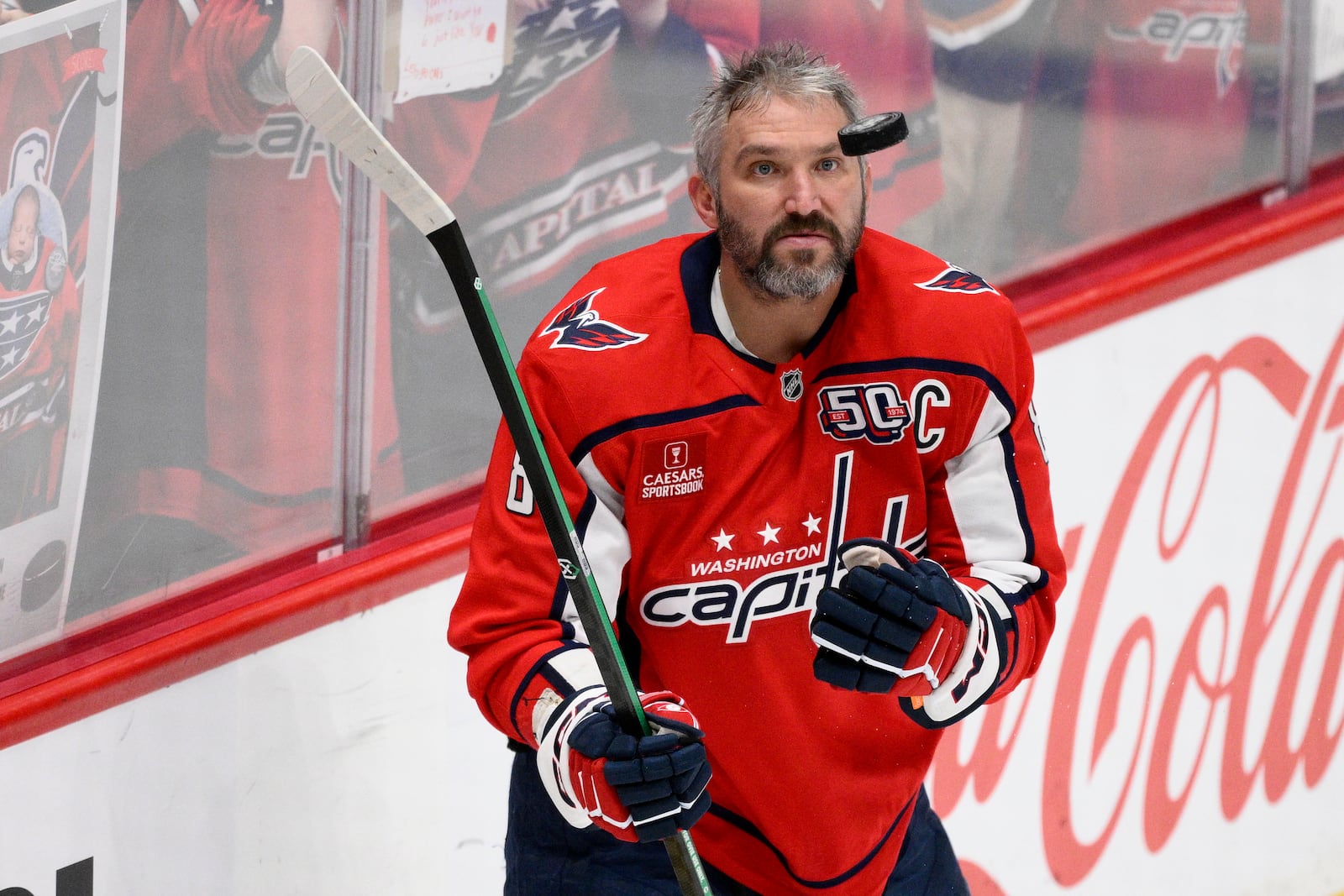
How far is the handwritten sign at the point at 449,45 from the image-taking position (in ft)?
6.93

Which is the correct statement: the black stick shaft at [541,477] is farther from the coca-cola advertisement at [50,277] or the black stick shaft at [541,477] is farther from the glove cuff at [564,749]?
the coca-cola advertisement at [50,277]

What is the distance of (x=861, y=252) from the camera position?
63.8 inches

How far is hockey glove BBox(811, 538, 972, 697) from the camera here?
56.9 inches

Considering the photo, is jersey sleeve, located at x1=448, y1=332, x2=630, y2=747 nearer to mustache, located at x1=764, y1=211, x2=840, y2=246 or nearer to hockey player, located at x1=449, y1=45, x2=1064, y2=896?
hockey player, located at x1=449, y1=45, x2=1064, y2=896

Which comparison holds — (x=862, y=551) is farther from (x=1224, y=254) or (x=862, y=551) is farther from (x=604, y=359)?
(x=1224, y=254)

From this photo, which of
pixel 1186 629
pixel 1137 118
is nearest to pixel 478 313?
pixel 1186 629

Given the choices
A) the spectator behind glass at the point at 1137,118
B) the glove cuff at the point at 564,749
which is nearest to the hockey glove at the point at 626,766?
the glove cuff at the point at 564,749

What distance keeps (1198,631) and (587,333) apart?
159cm

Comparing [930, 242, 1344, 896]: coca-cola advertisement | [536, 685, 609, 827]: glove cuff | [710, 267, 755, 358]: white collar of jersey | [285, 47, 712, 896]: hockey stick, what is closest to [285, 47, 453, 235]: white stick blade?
[285, 47, 712, 896]: hockey stick

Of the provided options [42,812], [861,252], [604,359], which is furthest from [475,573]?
[42,812]

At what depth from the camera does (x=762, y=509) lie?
5.20 ft

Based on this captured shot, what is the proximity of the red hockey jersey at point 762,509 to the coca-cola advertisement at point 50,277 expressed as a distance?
1.96 feet

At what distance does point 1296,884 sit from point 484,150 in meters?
1.87

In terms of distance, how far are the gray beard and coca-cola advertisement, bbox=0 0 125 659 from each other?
0.77 meters
